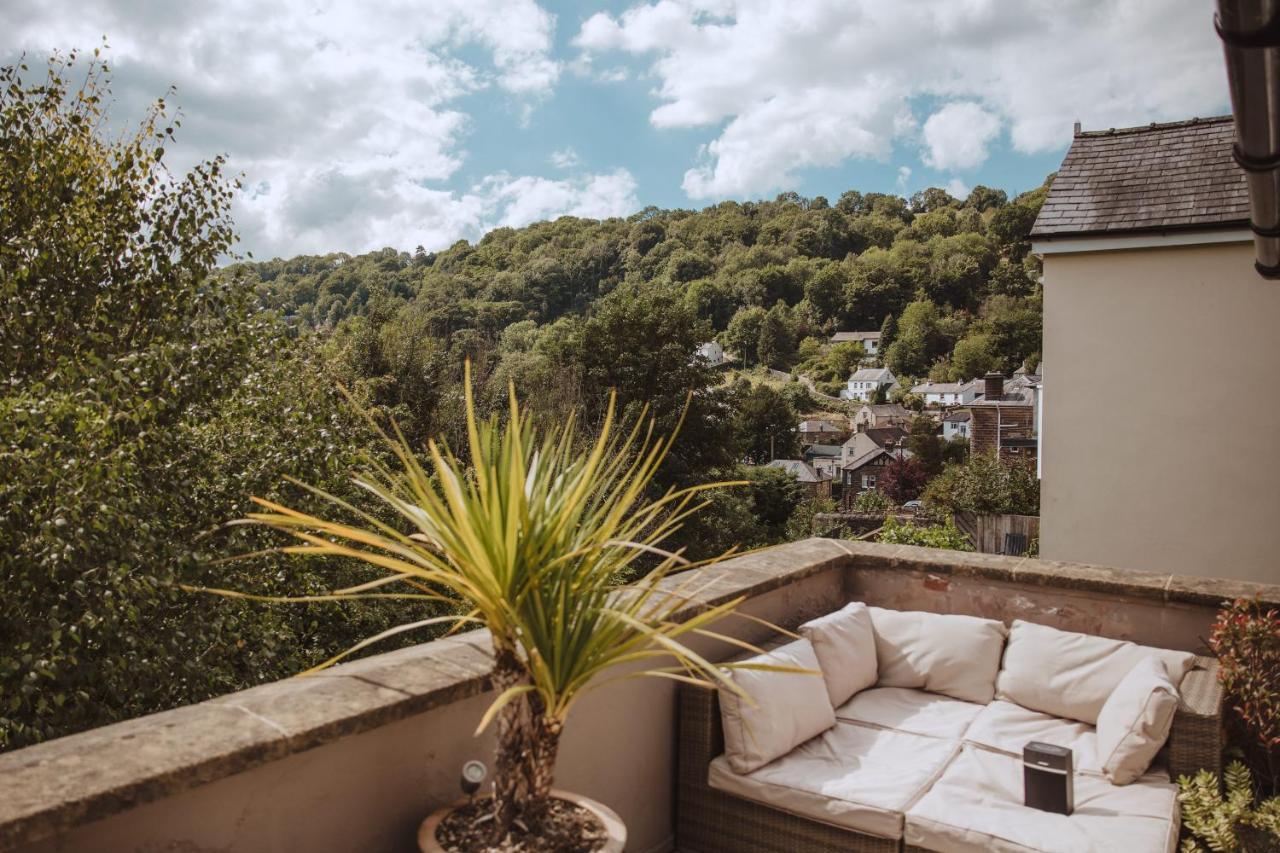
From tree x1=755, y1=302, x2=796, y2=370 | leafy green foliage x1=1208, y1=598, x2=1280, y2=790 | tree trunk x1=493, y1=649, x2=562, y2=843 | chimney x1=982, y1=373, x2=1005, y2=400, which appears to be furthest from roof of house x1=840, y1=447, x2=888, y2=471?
tree trunk x1=493, y1=649, x2=562, y2=843

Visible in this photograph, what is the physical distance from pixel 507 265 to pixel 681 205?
21.1 m

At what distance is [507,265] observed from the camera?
40156 millimetres

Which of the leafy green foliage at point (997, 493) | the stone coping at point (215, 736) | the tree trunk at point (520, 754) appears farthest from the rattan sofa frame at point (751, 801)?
the leafy green foliage at point (997, 493)

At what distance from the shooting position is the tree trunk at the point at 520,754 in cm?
162

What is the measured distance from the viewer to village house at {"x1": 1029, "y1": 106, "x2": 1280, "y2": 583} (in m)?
6.40

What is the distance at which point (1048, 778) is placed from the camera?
8.13 ft

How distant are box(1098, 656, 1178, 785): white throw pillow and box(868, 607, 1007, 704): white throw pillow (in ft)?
2.00

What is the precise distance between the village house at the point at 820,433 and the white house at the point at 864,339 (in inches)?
277

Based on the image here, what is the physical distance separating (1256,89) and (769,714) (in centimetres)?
215

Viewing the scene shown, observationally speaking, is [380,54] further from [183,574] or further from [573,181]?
[573,181]

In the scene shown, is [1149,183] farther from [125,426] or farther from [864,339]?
[864,339]

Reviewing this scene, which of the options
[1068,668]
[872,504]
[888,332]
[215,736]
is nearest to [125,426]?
[215,736]

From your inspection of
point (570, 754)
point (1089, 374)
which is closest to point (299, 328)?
point (570, 754)

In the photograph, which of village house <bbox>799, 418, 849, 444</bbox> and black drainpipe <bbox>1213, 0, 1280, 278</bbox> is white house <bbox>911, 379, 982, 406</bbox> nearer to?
village house <bbox>799, 418, 849, 444</bbox>
